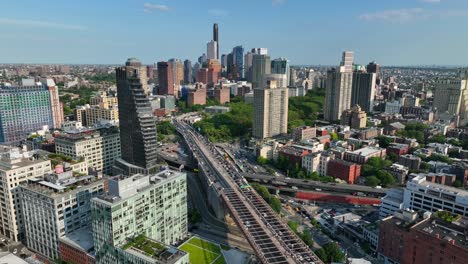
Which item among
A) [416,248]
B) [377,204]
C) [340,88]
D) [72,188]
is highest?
[340,88]

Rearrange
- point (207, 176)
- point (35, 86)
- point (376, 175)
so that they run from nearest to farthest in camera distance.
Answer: point (207, 176) < point (376, 175) < point (35, 86)

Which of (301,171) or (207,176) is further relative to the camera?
(301,171)

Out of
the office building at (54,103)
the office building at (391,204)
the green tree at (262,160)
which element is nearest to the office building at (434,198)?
the office building at (391,204)

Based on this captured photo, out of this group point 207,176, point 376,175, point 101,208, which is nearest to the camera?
point 101,208

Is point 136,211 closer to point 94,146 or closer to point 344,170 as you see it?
point 94,146

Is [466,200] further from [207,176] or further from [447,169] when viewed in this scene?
[207,176]

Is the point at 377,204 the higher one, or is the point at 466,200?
the point at 466,200

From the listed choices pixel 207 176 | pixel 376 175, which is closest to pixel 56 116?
pixel 207 176
